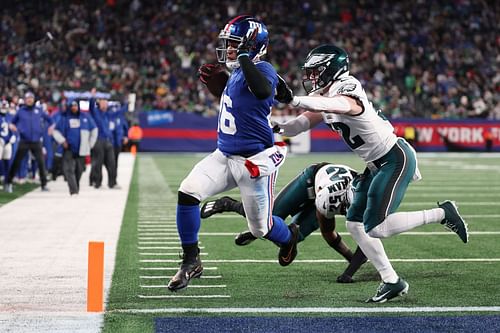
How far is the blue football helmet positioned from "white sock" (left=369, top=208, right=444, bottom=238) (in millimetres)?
1360

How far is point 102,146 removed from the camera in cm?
1712

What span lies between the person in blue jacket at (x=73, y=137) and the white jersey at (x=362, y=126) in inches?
385

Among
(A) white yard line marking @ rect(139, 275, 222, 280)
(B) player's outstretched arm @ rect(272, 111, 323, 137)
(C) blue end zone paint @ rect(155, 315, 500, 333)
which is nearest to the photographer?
(C) blue end zone paint @ rect(155, 315, 500, 333)

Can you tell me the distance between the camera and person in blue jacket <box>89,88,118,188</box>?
17031mm

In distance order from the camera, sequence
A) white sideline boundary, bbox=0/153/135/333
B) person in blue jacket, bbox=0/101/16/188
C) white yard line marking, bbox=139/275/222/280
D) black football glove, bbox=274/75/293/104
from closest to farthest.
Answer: white sideline boundary, bbox=0/153/135/333 → black football glove, bbox=274/75/293/104 → white yard line marking, bbox=139/275/222/280 → person in blue jacket, bbox=0/101/16/188

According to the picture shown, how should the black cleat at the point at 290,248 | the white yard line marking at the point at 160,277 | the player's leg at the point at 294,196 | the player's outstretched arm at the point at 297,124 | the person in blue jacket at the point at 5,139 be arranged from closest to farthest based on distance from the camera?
the player's outstretched arm at the point at 297,124
the black cleat at the point at 290,248
the white yard line marking at the point at 160,277
the player's leg at the point at 294,196
the person in blue jacket at the point at 5,139

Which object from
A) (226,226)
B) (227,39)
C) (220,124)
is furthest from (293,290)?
(226,226)

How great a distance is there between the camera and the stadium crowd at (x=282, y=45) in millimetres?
33750

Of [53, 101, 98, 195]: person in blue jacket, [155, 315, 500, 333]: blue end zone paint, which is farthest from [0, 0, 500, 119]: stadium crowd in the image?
[155, 315, 500, 333]: blue end zone paint

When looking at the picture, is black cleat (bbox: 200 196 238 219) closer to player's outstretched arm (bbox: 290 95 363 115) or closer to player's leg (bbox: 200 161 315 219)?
player's leg (bbox: 200 161 315 219)

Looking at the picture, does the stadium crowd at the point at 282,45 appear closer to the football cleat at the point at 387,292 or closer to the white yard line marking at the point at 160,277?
the white yard line marking at the point at 160,277

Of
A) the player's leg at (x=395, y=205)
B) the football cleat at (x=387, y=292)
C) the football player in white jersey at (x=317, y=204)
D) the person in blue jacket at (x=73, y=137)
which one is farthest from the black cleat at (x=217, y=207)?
the person in blue jacket at (x=73, y=137)

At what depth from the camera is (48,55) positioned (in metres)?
32.7

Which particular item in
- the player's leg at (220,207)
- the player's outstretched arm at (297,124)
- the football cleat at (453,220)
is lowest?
the player's leg at (220,207)
